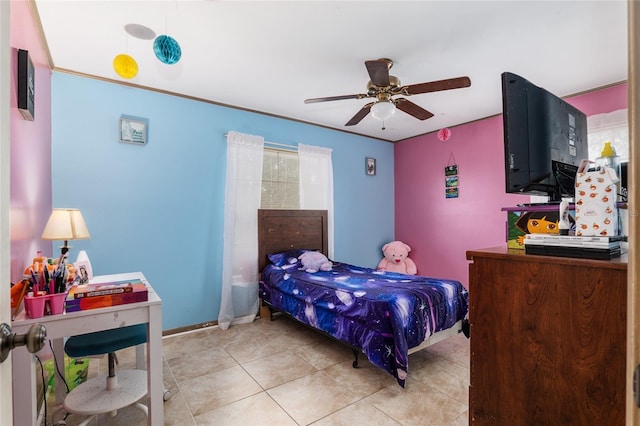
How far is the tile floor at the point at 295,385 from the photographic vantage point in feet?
6.16

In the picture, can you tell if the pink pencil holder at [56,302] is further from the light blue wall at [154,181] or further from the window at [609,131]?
the window at [609,131]

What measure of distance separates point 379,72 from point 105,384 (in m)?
2.70

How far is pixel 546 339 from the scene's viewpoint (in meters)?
0.92

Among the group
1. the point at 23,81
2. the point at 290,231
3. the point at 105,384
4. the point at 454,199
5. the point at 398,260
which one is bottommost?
the point at 105,384

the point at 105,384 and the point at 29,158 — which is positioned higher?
the point at 29,158

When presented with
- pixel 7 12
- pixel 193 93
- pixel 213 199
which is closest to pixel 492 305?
pixel 7 12

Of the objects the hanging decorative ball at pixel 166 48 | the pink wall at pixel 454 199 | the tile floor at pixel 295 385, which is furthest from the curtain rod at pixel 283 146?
the tile floor at pixel 295 385

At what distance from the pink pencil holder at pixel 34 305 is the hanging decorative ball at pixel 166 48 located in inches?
51.2

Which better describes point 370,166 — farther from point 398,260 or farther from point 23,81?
point 23,81

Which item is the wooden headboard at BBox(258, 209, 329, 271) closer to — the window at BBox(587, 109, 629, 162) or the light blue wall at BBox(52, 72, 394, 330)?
the light blue wall at BBox(52, 72, 394, 330)

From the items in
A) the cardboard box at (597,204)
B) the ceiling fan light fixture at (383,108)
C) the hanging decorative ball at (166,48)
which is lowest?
the cardboard box at (597,204)

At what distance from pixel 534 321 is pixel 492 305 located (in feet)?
0.42

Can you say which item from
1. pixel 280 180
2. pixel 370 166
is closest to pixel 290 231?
pixel 280 180

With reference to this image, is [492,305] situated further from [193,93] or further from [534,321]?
[193,93]
